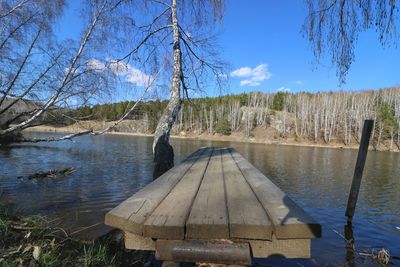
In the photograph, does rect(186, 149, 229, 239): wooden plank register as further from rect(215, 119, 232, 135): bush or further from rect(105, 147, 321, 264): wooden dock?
rect(215, 119, 232, 135): bush

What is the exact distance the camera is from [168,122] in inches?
Result: 317

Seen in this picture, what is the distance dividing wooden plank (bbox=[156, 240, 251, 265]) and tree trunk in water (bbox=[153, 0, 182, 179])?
5078 mm

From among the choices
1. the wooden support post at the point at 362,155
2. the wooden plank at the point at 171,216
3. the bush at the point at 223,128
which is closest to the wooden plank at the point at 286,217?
the wooden plank at the point at 171,216

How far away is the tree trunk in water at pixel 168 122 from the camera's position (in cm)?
782

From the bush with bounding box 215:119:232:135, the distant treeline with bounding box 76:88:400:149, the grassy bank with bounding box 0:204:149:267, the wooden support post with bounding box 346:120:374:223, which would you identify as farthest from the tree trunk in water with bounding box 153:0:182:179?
the bush with bounding box 215:119:232:135

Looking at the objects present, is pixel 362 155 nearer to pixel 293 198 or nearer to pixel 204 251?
pixel 293 198

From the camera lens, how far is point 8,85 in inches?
207

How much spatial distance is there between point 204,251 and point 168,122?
18.6 ft

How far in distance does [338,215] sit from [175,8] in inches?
385

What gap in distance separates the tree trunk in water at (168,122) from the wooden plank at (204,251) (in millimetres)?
5078

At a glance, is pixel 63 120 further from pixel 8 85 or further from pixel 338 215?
pixel 338 215

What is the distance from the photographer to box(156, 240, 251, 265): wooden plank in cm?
251

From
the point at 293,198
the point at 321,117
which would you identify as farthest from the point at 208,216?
the point at 321,117

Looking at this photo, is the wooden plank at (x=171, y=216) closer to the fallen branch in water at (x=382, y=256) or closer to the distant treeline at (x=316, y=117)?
the fallen branch in water at (x=382, y=256)
